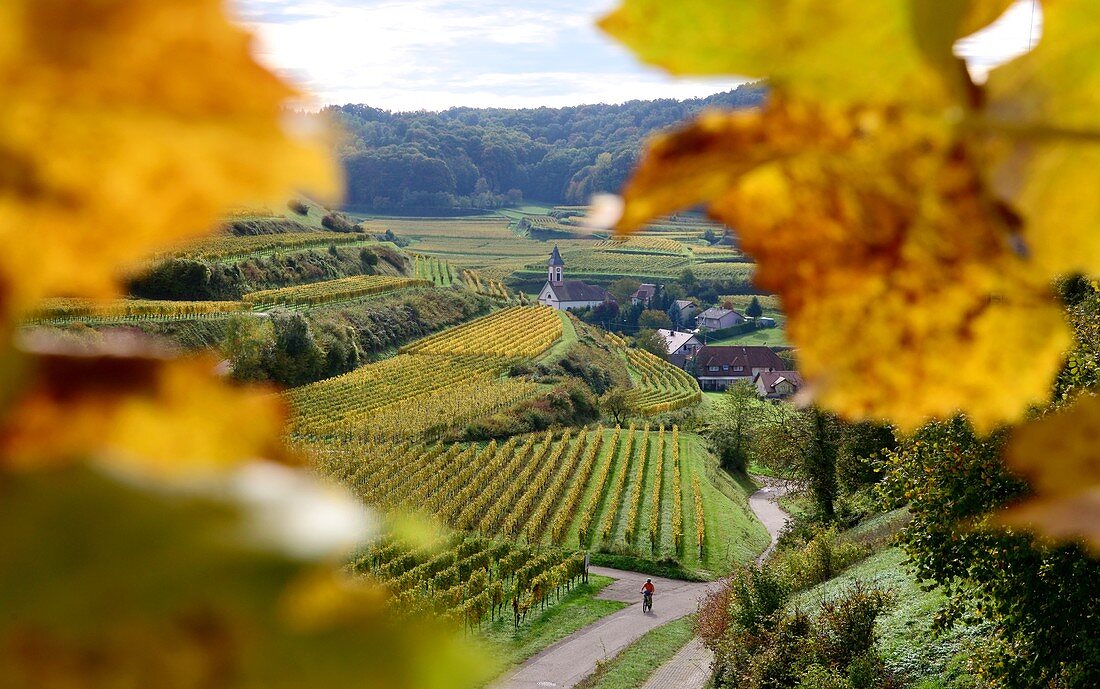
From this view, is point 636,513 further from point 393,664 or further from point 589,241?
point 589,241

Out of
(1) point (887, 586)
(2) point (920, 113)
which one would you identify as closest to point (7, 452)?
(2) point (920, 113)

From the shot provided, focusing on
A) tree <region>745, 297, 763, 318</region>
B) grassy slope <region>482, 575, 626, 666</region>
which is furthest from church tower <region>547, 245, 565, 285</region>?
grassy slope <region>482, 575, 626, 666</region>

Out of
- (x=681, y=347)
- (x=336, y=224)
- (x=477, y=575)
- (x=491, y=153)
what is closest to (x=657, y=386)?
(x=681, y=347)

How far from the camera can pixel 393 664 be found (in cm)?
22

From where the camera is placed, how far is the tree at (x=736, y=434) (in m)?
27.5

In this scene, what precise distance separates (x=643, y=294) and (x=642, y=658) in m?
40.1

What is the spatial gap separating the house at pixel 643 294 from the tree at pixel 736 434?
81.4 feet

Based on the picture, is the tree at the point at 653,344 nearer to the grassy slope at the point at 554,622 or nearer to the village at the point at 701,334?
the village at the point at 701,334

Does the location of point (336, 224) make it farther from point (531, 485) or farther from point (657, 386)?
point (531, 485)

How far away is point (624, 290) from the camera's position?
177 feet

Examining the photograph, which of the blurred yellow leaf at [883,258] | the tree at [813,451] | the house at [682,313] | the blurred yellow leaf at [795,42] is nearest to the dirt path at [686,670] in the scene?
the tree at [813,451]

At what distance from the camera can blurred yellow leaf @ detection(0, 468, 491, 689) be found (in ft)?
0.68

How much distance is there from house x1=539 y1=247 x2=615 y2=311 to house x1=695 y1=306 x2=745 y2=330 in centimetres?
570

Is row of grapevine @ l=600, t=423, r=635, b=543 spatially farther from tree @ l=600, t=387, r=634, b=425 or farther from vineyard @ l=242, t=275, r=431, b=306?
vineyard @ l=242, t=275, r=431, b=306
